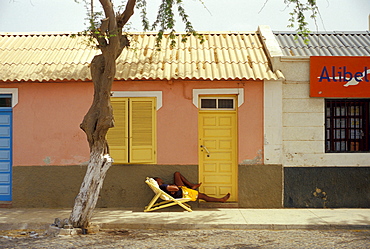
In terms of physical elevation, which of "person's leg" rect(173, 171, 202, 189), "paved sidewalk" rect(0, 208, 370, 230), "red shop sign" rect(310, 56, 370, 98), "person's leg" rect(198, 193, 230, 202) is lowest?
"paved sidewalk" rect(0, 208, 370, 230)

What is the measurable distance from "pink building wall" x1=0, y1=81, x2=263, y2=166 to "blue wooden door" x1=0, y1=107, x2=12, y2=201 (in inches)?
→ 8.2

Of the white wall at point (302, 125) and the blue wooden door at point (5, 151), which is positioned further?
the blue wooden door at point (5, 151)

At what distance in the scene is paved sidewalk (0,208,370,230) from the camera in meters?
8.89

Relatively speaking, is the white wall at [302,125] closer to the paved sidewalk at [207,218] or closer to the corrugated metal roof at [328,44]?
the corrugated metal roof at [328,44]

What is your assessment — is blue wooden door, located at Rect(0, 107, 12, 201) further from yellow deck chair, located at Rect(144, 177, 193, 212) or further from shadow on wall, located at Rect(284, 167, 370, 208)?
shadow on wall, located at Rect(284, 167, 370, 208)

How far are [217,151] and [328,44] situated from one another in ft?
14.3

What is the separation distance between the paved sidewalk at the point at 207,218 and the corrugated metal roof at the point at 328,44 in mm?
3936

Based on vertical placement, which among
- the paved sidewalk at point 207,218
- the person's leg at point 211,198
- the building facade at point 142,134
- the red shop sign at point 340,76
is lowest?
the paved sidewalk at point 207,218

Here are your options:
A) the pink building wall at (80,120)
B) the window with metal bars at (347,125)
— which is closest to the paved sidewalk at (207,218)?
the pink building wall at (80,120)

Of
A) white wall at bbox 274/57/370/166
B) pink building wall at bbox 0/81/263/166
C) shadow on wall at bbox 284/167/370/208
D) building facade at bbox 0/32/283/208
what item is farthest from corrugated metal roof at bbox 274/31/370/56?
shadow on wall at bbox 284/167/370/208

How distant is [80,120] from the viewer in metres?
10.9

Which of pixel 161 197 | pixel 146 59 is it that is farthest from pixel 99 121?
pixel 146 59

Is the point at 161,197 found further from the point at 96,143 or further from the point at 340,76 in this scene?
the point at 340,76

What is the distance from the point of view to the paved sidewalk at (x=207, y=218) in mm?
8891
